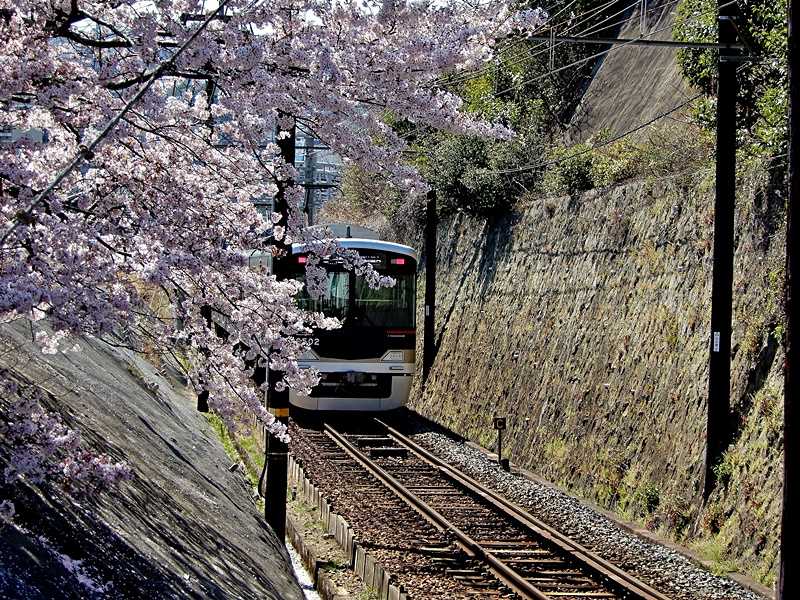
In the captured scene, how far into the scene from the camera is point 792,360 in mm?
7824

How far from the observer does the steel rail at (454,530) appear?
9.59 meters

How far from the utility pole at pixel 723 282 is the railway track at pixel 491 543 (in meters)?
2.08

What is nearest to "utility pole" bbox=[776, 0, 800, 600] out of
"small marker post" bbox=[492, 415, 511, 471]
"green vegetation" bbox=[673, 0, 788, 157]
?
"green vegetation" bbox=[673, 0, 788, 157]

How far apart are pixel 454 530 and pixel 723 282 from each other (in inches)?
163

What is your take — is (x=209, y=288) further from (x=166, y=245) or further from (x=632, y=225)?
(x=632, y=225)

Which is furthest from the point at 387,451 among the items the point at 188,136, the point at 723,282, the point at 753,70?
the point at 188,136

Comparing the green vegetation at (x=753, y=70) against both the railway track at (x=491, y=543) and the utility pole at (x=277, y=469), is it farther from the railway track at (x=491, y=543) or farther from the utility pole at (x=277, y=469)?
the utility pole at (x=277, y=469)

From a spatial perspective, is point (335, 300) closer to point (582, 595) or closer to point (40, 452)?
point (582, 595)

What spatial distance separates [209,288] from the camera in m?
6.57

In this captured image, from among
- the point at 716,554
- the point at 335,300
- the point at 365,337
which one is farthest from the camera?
the point at 365,337

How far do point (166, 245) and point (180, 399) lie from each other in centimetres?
1292

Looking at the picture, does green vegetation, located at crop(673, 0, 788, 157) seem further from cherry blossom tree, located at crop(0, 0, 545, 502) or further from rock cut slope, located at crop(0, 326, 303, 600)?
rock cut slope, located at crop(0, 326, 303, 600)

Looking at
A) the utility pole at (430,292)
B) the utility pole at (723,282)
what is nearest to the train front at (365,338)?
the utility pole at (430,292)

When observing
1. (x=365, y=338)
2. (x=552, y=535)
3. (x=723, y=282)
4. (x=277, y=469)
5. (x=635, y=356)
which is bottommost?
(x=552, y=535)
